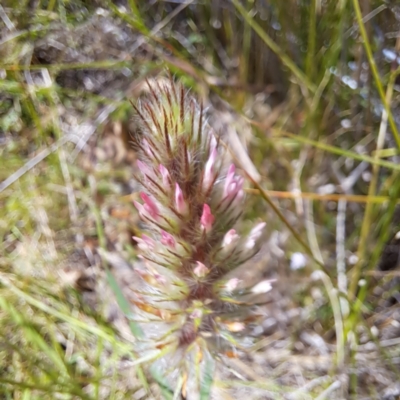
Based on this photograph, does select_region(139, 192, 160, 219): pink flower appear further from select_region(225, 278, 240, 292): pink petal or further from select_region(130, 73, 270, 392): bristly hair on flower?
select_region(225, 278, 240, 292): pink petal

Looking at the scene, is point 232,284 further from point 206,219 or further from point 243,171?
point 243,171

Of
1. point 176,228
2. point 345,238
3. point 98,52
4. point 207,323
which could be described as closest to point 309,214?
point 345,238

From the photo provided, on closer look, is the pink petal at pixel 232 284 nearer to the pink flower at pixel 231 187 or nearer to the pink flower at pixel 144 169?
the pink flower at pixel 231 187

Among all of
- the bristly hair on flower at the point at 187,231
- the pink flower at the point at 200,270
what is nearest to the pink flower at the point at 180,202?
the bristly hair on flower at the point at 187,231

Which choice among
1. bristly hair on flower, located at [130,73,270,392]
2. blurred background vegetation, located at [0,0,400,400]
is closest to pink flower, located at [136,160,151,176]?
bristly hair on flower, located at [130,73,270,392]

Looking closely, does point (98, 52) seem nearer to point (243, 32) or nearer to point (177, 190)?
point (243, 32)

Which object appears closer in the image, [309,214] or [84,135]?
[309,214]
